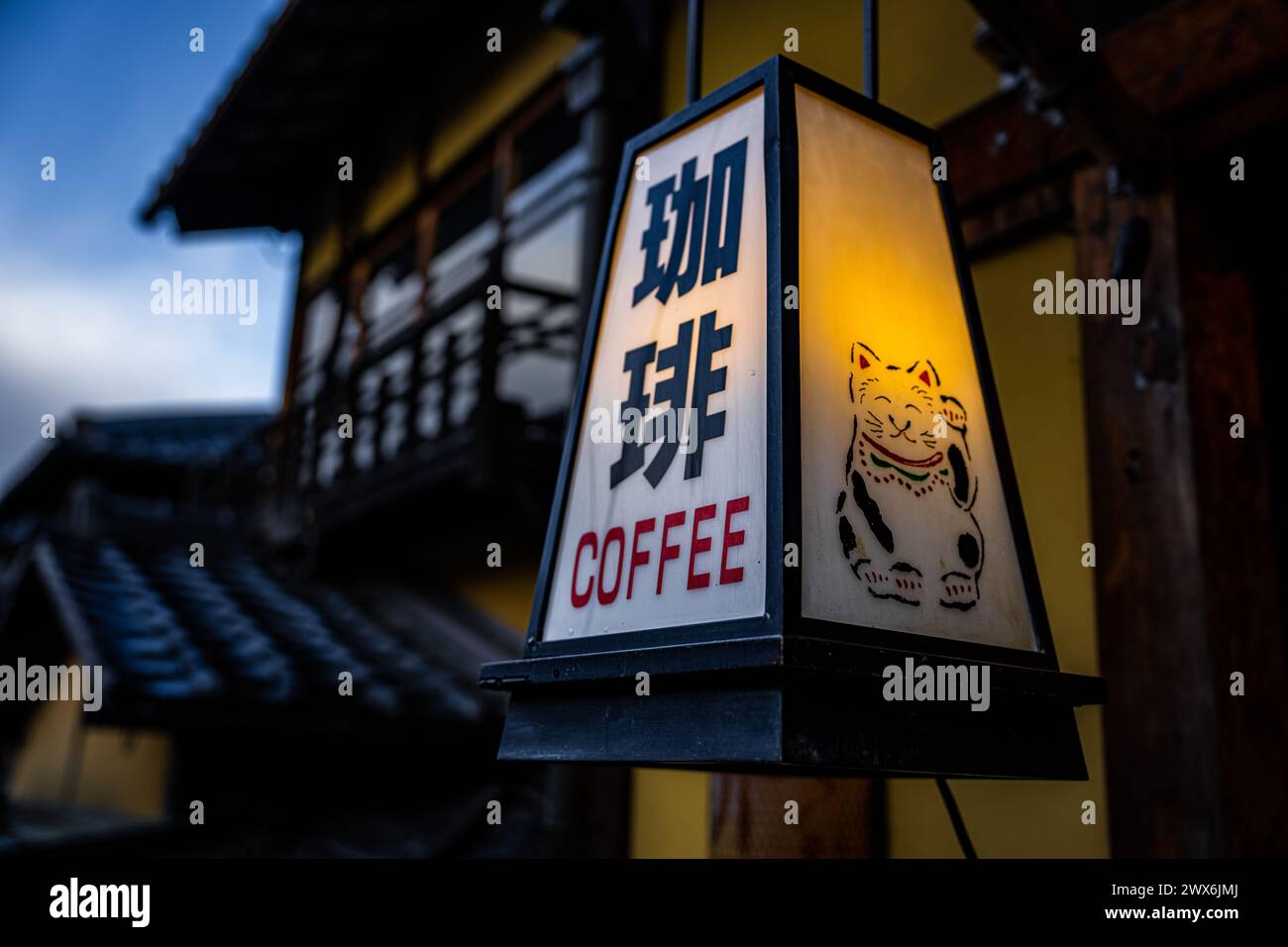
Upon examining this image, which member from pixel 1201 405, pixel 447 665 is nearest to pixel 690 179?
pixel 1201 405

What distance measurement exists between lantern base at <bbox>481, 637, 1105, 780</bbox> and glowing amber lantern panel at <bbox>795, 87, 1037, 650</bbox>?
0.38 feet

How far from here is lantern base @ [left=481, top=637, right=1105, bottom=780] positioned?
1.48 m

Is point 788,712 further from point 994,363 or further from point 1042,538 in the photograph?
point 994,363

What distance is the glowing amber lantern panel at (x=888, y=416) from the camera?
5.48 feet

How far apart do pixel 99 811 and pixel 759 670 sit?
9.27 metres

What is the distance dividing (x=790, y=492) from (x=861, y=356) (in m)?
0.35

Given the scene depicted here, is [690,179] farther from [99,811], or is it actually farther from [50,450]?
[50,450]

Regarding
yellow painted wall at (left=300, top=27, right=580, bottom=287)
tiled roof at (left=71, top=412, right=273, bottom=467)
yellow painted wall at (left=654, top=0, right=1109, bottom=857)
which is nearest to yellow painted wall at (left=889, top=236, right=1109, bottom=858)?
yellow painted wall at (left=654, top=0, right=1109, bottom=857)

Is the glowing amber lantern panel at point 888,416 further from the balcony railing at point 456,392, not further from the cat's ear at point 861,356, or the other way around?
the balcony railing at point 456,392

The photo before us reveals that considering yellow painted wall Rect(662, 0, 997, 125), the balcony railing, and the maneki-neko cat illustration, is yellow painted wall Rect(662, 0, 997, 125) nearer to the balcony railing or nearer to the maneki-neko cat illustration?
the balcony railing

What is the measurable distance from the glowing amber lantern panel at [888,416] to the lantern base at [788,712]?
0.38 feet

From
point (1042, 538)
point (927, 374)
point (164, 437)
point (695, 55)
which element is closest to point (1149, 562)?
point (1042, 538)
